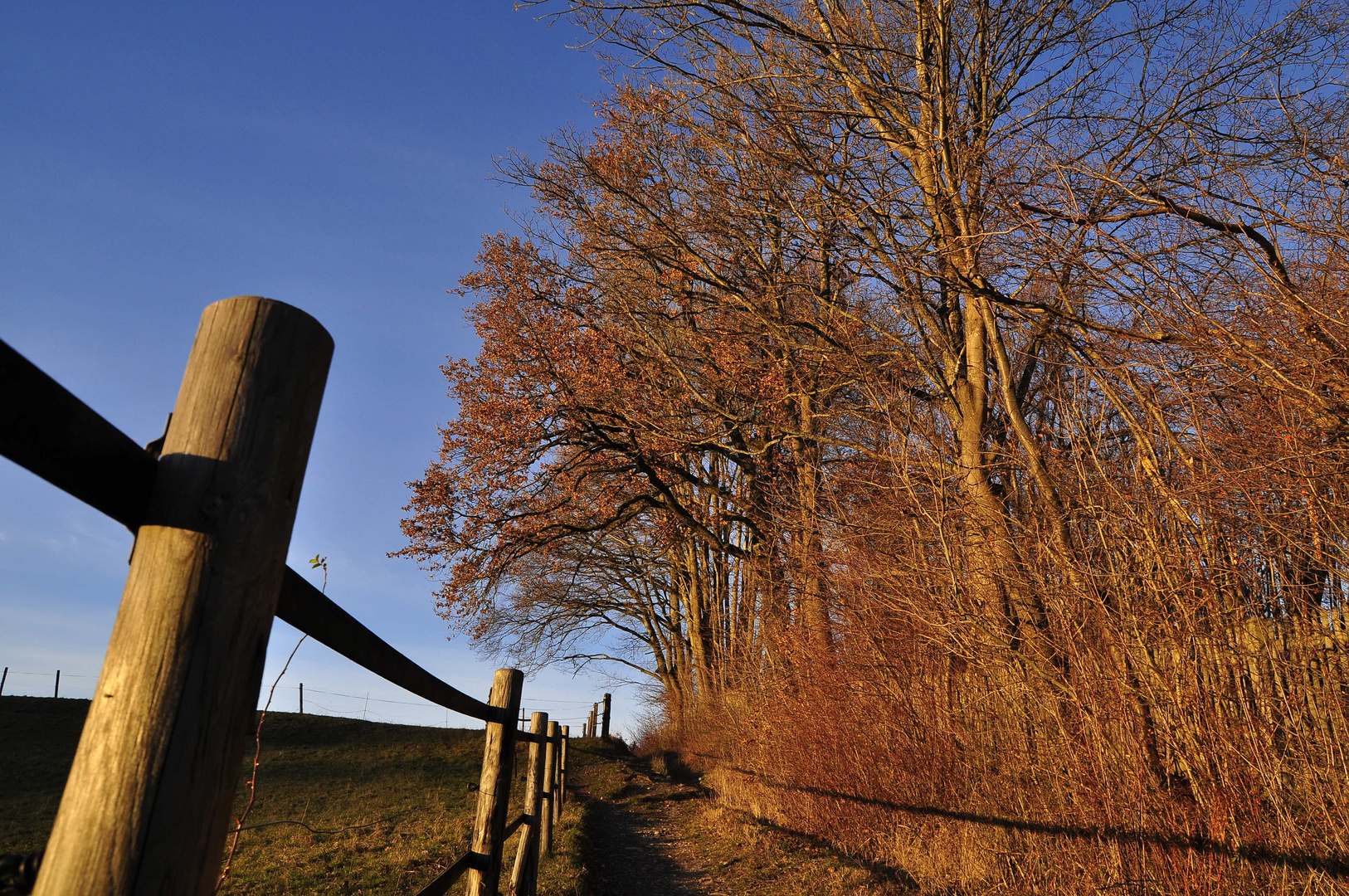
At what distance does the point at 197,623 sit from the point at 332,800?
50.8ft

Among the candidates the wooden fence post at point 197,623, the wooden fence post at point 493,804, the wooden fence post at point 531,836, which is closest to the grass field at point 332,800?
the wooden fence post at point 493,804

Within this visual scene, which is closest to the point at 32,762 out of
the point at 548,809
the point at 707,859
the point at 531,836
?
the point at 548,809

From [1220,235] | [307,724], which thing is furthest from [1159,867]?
[307,724]

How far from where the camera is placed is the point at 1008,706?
254 inches

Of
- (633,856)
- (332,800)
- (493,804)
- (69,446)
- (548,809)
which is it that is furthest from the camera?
(332,800)

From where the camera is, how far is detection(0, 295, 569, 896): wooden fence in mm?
1025

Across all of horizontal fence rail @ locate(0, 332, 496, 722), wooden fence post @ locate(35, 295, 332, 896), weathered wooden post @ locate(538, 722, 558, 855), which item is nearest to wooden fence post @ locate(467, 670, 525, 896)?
wooden fence post @ locate(35, 295, 332, 896)

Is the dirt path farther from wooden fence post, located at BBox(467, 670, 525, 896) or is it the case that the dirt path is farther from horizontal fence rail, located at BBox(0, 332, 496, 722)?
horizontal fence rail, located at BBox(0, 332, 496, 722)

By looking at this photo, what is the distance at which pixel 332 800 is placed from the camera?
14.4 m

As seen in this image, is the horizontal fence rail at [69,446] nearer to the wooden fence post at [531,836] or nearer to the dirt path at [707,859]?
the wooden fence post at [531,836]

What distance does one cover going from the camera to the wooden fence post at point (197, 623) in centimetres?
106

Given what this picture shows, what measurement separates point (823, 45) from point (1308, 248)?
16.7 ft

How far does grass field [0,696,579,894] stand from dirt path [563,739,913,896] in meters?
0.62

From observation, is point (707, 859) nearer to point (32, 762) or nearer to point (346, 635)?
point (346, 635)
